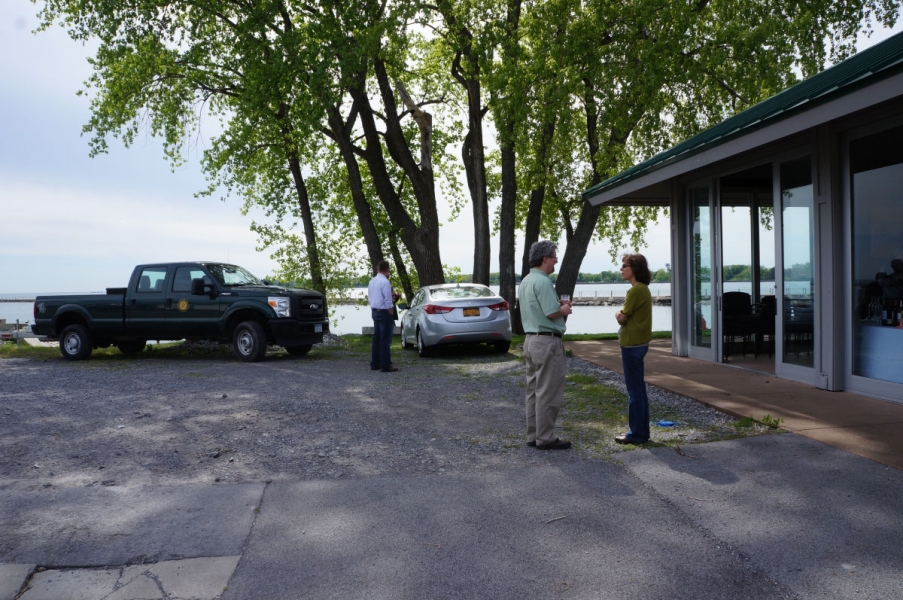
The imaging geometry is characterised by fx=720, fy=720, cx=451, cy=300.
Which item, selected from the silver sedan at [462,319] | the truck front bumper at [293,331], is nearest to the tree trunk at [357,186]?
the truck front bumper at [293,331]

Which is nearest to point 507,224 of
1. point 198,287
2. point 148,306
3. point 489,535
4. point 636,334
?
point 198,287

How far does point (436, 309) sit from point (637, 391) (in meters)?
8.30

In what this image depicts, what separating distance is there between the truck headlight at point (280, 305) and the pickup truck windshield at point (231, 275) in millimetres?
1204

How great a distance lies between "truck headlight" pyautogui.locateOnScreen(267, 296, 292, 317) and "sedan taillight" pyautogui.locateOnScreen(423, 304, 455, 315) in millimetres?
2742

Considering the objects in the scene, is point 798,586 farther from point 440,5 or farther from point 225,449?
point 440,5

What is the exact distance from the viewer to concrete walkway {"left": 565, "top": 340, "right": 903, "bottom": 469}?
20.4 feet

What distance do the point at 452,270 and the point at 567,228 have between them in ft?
16.3

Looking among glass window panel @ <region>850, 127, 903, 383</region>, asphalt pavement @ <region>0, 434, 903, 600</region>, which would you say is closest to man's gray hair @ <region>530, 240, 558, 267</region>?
asphalt pavement @ <region>0, 434, 903, 600</region>

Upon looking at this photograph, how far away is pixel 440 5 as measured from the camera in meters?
18.2

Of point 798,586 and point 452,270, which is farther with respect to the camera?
point 452,270

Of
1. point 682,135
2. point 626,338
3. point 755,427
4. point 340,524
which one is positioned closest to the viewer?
point 340,524

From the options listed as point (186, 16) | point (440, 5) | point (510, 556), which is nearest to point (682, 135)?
point (440, 5)

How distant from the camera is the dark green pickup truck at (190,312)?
46.6ft

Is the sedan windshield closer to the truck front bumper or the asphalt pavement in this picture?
the truck front bumper
